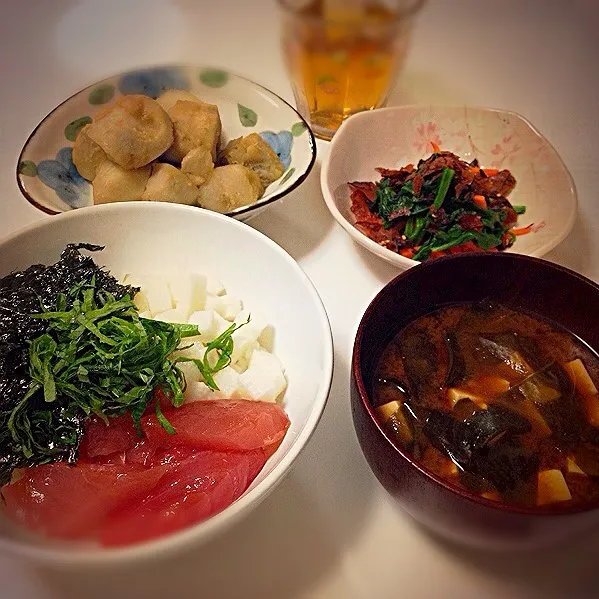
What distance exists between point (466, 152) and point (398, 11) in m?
0.43

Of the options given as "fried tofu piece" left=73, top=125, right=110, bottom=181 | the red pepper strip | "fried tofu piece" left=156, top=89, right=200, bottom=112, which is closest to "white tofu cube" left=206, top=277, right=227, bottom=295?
"fried tofu piece" left=73, top=125, right=110, bottom=181

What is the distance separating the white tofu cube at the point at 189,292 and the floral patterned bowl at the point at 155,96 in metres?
0.17

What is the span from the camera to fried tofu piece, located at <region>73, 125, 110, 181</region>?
1208 millimetres

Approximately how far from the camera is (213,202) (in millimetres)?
1205

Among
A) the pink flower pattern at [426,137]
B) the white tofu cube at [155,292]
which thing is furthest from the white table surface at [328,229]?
the white tofu cube at [155,292]

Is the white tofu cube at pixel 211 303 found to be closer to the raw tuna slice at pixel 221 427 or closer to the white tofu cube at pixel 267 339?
the white tofu cube at pixel 267 339

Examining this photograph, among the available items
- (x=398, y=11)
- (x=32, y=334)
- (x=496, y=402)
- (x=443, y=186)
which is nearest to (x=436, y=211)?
(x=443, y=186)

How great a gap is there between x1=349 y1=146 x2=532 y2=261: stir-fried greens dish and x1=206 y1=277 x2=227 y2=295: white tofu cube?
35cm

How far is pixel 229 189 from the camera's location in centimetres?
120

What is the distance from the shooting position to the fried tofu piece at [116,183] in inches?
46.1

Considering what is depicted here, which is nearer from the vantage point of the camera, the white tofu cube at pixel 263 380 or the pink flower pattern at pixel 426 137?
the white tofu cube at pixel 263 380

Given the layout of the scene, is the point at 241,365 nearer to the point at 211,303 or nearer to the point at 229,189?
the point at 211,303

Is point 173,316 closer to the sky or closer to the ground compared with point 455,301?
closer to the ground

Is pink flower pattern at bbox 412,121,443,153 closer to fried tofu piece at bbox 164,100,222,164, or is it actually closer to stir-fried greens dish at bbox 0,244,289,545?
fried tofu piece at bbox 164,100,222,164
